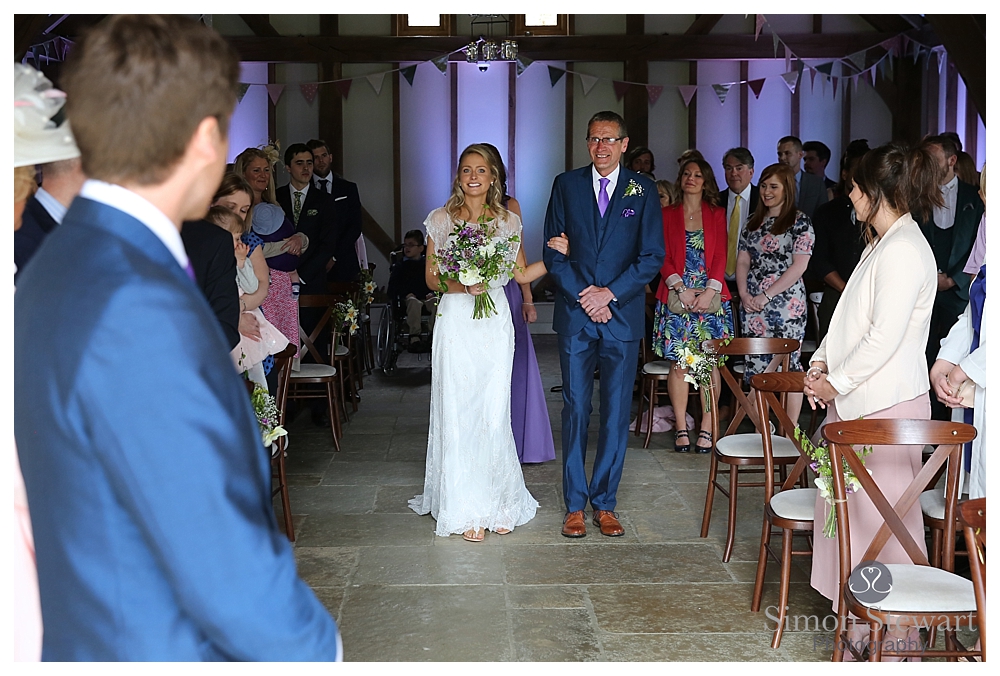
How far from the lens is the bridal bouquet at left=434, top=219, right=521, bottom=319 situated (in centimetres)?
434

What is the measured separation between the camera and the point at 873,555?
2.84 m

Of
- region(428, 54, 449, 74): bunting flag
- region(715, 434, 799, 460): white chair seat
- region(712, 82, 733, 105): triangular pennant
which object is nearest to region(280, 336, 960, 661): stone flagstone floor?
region(715, 434, 799, 460): white chair seat

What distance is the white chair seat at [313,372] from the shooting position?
616 cm

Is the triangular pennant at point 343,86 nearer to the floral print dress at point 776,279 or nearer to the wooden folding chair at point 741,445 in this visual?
the floral print dress at point 776,279

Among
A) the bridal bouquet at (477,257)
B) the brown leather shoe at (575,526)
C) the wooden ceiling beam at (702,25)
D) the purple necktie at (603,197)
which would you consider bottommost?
the brown leather shoe at (575,526)

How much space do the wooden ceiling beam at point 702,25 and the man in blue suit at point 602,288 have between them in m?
8.95

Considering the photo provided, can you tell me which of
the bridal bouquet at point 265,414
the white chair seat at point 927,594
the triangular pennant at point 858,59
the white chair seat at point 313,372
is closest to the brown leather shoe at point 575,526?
the bridal bouquet at point 265,414

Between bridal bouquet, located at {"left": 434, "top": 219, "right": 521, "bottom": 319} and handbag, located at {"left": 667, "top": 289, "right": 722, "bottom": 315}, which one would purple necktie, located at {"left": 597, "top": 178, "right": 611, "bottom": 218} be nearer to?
bridal bouquet, located at {"left": 434, "top": 219, "right": 521, "bottom": 319}

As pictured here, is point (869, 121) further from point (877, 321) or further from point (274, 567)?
point (274, 567)

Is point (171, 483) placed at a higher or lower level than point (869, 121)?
lower

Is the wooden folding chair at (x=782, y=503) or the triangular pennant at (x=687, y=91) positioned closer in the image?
the wooden folding chair at (x=782, y=503)

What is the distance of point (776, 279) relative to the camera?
20.5 ft

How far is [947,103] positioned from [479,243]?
385 inches

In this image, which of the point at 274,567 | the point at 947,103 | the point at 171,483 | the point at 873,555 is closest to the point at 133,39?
the point at 171,483
